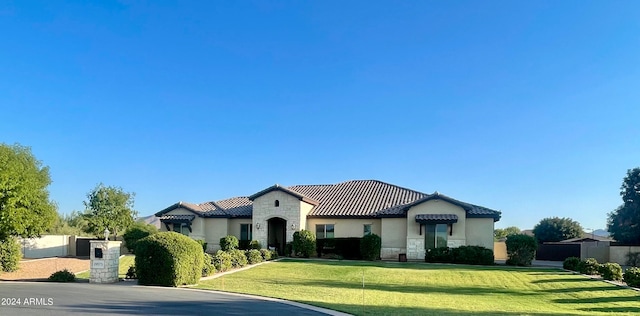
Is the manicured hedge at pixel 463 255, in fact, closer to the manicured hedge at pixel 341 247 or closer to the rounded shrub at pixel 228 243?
the manicured hedge at pixel 341 247

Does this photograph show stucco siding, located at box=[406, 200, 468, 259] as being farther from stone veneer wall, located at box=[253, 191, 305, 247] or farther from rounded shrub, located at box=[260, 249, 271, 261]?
rounded shrub, located at box=[260, 249, 271, 261]

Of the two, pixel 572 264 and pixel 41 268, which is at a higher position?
pixel 572 264

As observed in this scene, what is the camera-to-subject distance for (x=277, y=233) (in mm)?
36531

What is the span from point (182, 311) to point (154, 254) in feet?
21.4

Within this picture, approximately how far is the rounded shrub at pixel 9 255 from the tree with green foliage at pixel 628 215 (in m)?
46.6

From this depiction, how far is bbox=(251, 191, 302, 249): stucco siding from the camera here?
32781mm

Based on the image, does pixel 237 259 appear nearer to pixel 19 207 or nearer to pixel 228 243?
→ pixel 228 243

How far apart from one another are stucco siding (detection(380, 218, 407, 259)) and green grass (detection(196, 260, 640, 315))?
18.3ft

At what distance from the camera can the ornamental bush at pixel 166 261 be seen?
1702 centimetres

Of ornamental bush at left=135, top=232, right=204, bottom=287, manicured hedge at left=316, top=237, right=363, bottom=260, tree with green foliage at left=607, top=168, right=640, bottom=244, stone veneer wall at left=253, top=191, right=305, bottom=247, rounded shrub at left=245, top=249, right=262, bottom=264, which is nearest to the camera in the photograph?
ornamental bush at left=135, top=232, right=204, bottom=287

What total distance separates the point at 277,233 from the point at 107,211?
62.8 ft

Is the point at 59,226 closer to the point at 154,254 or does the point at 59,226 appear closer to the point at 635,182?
the point at 154,254

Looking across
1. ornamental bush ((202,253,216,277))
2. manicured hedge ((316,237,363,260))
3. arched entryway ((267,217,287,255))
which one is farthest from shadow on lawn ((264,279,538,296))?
arched entryway ((267,217,287,255))

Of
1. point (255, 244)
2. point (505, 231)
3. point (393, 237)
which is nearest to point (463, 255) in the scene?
point (393, 237)
